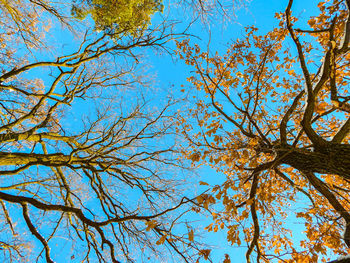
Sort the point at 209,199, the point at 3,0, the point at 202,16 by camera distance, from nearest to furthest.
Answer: the point at 209,199 → the point at 202,16 → the point at 3,0

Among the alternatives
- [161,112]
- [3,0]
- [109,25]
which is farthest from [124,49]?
[3,0]

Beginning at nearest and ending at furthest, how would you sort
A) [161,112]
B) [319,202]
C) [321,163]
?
[321,163] → [319,202] → [161,112]

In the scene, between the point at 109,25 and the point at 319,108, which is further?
the point at 109,25

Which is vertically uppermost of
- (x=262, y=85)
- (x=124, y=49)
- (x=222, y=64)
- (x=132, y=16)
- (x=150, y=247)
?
(x=132, y=16)

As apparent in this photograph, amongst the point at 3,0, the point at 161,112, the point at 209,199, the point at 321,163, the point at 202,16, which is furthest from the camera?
the point at 161,112

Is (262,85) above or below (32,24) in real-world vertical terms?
below

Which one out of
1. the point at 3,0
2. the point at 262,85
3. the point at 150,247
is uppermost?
the point at 3,0

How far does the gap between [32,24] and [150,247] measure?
584cm

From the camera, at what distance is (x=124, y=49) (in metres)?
5.05

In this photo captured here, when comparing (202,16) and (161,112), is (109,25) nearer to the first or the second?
(161,112)

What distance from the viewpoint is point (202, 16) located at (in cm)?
320

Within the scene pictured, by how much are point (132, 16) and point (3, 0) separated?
2964mm

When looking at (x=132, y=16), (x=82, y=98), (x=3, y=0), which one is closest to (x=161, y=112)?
(x=82, y=98)

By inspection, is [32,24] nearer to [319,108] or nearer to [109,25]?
[109,25]
